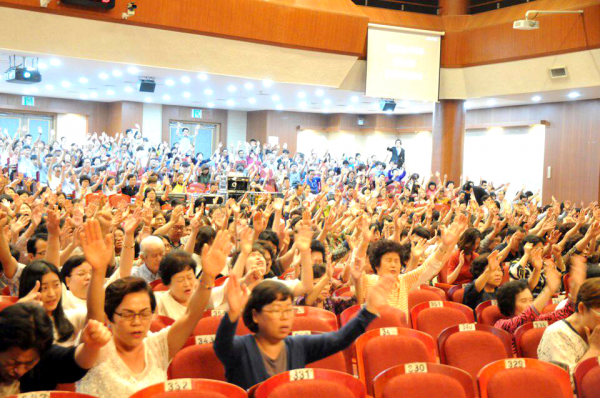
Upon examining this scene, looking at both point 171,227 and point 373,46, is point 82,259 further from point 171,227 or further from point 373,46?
point 373,46

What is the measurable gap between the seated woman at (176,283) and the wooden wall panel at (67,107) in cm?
1685

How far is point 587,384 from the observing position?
2.92m

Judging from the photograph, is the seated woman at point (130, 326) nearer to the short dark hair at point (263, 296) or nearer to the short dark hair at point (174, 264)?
the short dark hair at point (263, 296)

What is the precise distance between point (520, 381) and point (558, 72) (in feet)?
36.2

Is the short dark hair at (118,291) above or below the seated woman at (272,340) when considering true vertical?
above

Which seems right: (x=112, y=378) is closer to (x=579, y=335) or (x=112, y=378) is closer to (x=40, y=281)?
(x=40, y=281)

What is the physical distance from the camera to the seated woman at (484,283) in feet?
14.7

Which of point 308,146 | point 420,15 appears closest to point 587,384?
point 420,15

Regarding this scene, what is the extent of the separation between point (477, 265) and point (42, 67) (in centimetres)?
1079

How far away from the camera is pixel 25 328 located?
2.22 metres

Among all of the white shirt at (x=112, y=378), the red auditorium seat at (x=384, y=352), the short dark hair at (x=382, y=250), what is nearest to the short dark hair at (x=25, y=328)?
the white shirt at (x=112, y=378)

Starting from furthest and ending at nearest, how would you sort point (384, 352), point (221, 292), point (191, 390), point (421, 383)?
point (221, 292) → point (384, 352) → point (421, 383) → point (191, 390)

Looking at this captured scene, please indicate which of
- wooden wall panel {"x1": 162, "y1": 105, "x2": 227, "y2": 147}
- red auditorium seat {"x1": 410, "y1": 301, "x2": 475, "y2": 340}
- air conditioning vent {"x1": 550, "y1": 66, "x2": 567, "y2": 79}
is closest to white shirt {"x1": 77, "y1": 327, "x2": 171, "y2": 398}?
red auditorium seat {"x1": 410, "y1": 301, "x2": 475, "y2": 340}

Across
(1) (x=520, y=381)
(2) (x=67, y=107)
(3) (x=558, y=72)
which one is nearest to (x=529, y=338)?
(1) (x=520, y=381)
